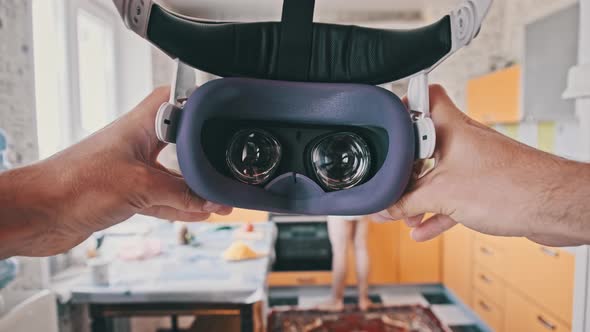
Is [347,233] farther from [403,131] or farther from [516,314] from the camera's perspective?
[403,131]

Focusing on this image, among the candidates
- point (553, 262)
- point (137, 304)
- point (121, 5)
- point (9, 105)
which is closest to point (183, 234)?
point (137, 304)

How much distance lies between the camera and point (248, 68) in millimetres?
427

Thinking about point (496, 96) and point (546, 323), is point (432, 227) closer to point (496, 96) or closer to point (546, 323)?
point (546, 323)

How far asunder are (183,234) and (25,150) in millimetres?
663

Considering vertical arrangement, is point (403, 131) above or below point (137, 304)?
above

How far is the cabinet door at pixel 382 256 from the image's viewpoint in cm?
274

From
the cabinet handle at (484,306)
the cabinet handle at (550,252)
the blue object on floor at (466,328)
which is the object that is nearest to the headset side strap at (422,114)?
the cabinet handle at (550,252)

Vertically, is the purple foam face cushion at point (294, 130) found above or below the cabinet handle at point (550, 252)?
above

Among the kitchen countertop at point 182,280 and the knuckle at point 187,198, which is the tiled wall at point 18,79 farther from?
the knuckle at point 187,198

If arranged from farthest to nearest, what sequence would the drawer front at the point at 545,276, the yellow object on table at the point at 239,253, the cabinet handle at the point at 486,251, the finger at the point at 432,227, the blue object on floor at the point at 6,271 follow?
the cabinet handle at the point at 486,251, the drawer front at the point at 545,276, the yellow object on table at the point at 239,253, the blue object on floor at the point at 6,271, the finger at the point at 432,227

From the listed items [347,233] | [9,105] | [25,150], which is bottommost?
[347,233]

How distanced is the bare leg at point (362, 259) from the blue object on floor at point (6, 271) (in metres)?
1.88

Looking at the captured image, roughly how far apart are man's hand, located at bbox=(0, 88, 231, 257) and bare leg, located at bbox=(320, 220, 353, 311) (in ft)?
6.66

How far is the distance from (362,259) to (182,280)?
5.06 feet
